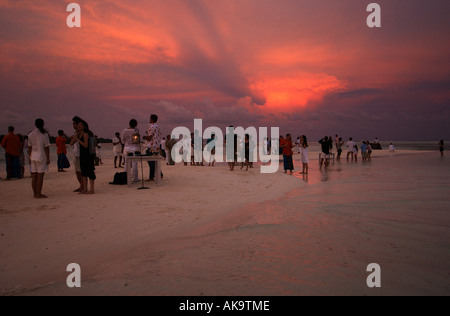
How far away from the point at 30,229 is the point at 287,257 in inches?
194

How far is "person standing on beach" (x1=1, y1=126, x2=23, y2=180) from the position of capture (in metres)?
13.0

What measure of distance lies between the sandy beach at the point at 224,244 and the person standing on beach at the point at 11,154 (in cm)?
551

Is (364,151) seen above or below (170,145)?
below

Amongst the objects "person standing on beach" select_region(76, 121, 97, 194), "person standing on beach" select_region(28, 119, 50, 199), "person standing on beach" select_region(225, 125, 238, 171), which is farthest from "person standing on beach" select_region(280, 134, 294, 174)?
"person standing on beach" select_region(28, 119, 50, 199)

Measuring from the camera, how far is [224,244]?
468 centimetres

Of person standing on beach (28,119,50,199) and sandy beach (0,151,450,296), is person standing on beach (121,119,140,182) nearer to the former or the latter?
sandy beach (0,151,450,296)

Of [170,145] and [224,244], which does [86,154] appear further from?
[170,145]

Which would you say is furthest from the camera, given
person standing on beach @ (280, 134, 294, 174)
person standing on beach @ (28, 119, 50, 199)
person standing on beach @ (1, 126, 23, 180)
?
person standing on beach @ (280, 134, 294, 174)

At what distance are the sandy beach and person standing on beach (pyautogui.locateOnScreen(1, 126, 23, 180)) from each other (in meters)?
5.51

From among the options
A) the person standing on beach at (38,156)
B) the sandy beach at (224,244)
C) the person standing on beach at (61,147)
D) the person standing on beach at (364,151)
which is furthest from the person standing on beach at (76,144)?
the person standing on beach at (364,151)

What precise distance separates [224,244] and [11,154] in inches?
522

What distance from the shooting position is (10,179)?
13125mm

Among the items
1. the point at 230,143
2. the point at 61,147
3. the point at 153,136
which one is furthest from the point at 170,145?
the point at 153,136
